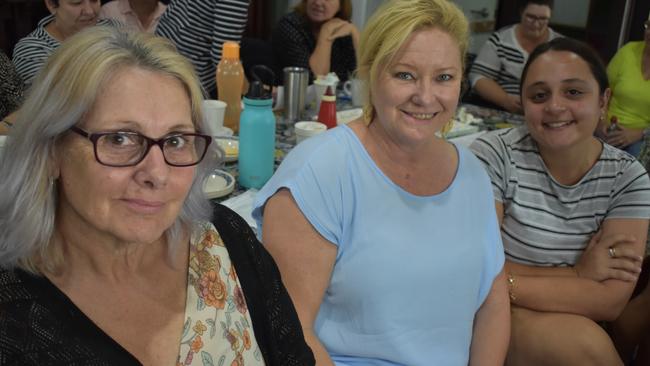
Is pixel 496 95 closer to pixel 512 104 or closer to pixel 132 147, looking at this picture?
pixel 512 104

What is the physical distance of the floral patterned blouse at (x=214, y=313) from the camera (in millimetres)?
986

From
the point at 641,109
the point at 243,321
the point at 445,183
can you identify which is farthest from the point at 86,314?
the point at 641,109

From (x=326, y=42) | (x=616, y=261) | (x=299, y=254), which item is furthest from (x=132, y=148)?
(x=326, y=42)

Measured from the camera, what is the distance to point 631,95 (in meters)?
3.38

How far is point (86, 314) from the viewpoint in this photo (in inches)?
35.1

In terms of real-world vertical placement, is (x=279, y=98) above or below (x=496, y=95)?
above

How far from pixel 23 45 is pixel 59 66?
1.97 meters

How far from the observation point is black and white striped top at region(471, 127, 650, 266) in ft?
5.73

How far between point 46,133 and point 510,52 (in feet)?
10.7

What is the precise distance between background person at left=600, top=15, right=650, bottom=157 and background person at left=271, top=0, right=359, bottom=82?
140cm

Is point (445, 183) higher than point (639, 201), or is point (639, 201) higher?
point (445, 183)

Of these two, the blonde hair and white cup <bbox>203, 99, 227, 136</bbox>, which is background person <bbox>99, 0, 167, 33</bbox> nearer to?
white cup <bbox>203, 99, 227, 136</bbox>

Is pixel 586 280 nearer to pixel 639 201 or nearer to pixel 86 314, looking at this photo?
pixel 639 201

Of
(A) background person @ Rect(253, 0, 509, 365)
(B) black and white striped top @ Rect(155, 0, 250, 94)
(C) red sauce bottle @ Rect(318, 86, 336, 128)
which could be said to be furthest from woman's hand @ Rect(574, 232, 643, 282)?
(B) black and white striped top @ Rect(155, 0, 250, 94)
